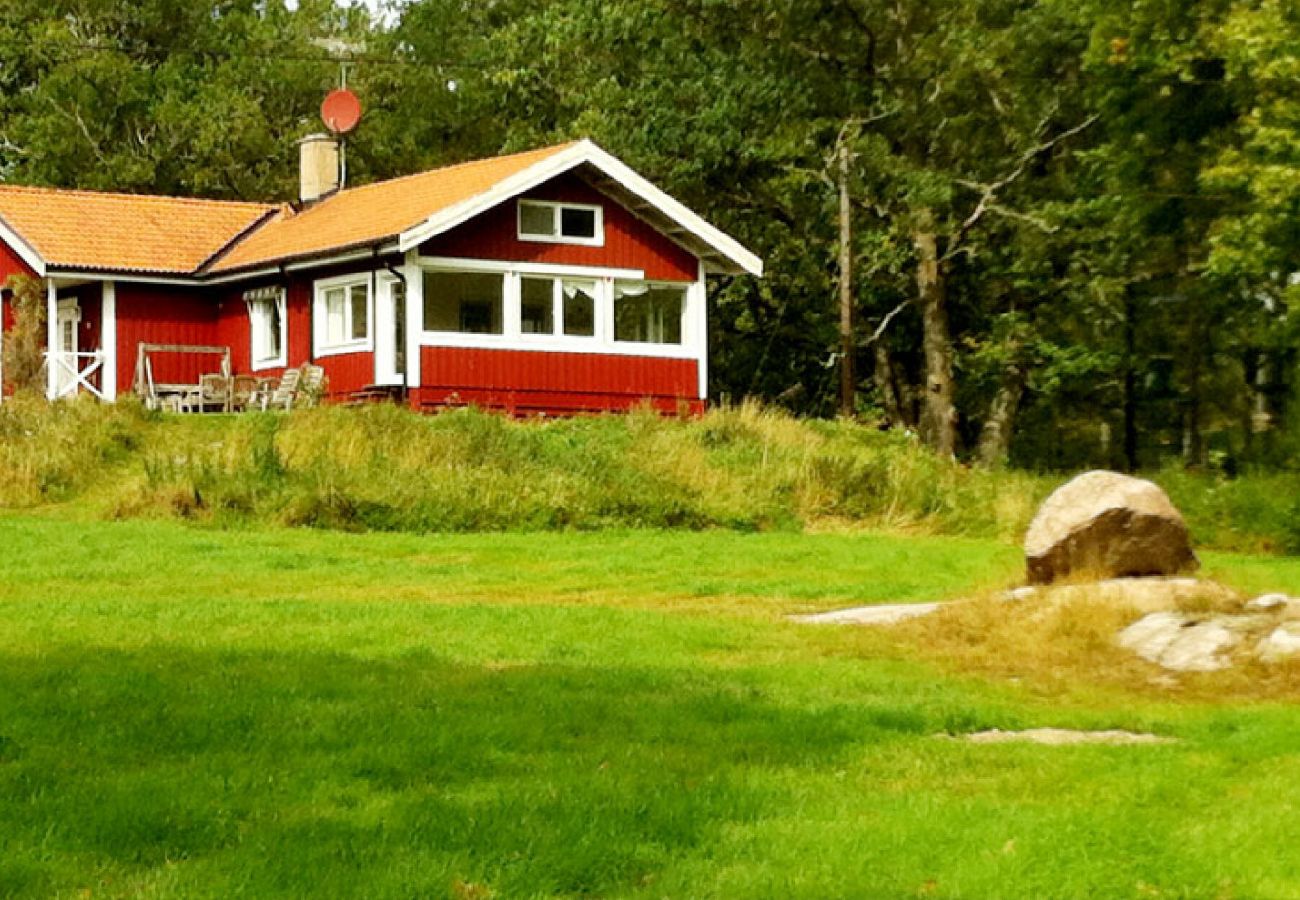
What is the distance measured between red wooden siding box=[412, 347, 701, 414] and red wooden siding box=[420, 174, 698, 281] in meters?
1.79

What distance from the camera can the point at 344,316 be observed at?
3578cm

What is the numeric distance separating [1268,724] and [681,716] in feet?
10.3

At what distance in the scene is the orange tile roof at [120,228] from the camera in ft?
121

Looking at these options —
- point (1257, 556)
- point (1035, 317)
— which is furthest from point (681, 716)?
point (1035, 317)

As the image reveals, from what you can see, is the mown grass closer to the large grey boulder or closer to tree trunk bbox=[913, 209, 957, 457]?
the large grey boulder

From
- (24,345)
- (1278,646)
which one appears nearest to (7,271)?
(24,345)

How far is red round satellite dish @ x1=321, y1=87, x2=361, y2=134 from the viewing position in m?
41.0

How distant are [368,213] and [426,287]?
270 cm

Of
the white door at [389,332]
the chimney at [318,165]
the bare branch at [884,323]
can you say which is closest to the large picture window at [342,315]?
the white door at [389,332]

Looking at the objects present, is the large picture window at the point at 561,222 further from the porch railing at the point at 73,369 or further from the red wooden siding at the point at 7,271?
the red wooden siding at the point at 7,271

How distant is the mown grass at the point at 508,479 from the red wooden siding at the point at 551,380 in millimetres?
5024

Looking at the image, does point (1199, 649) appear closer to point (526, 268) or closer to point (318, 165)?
point (526, 268)

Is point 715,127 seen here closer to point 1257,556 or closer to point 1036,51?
point 1036,51

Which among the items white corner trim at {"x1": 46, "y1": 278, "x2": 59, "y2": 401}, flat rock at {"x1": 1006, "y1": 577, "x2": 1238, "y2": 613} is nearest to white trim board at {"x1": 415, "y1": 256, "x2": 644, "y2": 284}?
white corner trim at {"x1": 46, "y1": 278, "x2": 59, "y2": 401}
